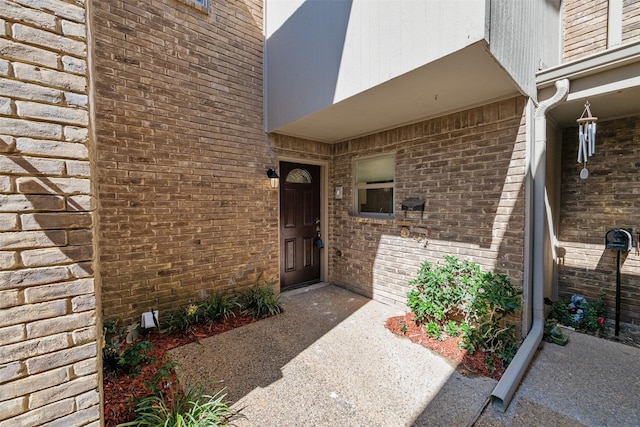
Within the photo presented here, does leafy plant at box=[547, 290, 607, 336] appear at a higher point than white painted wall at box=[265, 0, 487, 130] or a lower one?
lower

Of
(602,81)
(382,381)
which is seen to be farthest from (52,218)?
(602,81)

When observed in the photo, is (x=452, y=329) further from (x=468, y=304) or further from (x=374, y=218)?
(x=374, y=218)

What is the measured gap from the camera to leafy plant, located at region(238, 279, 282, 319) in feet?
12.5

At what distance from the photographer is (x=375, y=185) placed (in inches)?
175

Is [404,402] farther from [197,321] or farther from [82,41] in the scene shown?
[82,41]

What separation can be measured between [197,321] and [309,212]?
2540 millimetres

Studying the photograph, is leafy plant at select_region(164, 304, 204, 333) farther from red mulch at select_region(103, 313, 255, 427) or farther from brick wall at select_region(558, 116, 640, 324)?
brick wall at select_region(558, 116, 640, 324)

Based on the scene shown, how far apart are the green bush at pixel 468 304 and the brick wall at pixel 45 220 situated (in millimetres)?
3149

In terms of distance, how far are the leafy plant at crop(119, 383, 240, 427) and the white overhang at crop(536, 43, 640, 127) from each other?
14.0ft

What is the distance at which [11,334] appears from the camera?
116cm

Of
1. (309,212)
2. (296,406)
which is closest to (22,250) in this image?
(296,406)

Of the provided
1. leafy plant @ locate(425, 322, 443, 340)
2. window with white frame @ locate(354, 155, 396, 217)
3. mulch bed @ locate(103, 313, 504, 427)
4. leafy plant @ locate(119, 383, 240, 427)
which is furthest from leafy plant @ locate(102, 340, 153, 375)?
window with white frame @ locate(354, 155, 396, 217)

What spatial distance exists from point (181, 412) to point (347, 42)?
366 centimetres

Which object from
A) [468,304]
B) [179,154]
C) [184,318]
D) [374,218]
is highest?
[179,154]
